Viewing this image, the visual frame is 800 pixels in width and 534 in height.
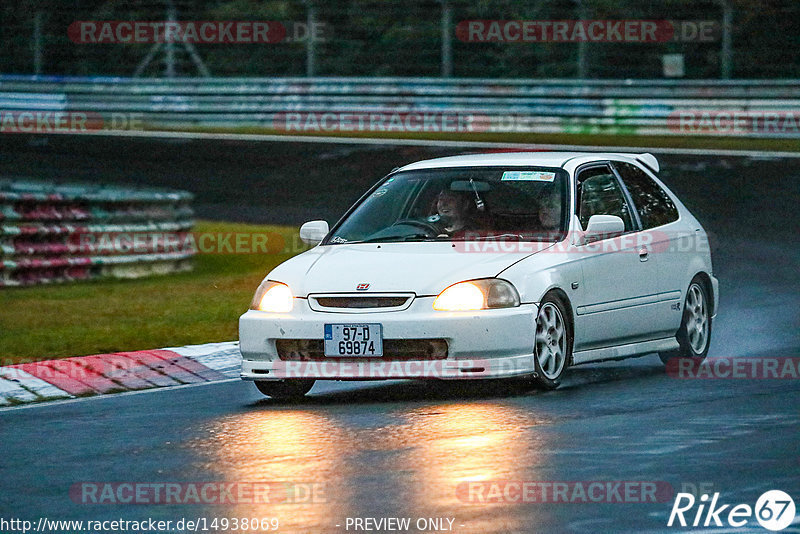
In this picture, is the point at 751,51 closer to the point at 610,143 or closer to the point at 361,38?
the point at 610,143

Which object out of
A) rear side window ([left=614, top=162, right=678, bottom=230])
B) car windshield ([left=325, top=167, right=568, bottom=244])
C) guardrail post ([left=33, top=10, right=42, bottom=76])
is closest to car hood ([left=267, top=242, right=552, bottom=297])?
car windshield ([left=325, top=167, right=568, bottom=244])

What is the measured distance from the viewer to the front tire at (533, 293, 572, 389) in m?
9.77

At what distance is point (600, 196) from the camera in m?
10.9

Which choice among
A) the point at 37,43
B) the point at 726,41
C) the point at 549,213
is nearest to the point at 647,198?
the point at 549,213

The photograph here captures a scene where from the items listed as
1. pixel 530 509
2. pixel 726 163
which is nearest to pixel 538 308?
pixel 530 509

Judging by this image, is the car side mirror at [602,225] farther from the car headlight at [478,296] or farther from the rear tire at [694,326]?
the rear tire at [694,326]

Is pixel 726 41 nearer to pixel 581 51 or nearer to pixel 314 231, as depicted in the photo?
pixel 581 51

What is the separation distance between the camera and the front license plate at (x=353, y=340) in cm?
947

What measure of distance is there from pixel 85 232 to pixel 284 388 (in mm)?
8020

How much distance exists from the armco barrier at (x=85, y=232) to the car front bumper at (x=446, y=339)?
798cm

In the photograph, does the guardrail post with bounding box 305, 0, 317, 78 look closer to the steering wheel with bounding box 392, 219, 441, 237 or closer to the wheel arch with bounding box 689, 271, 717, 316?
the wheel arch with bounding box 689, 271, 717, 316

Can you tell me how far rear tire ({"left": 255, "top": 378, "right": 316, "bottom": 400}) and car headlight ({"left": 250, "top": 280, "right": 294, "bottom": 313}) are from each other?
1.51 feet

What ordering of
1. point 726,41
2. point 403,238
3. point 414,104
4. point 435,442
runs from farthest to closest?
point 414,104, point 726,41, point 403,238, point 435,442

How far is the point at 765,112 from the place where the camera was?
88.3 ft
